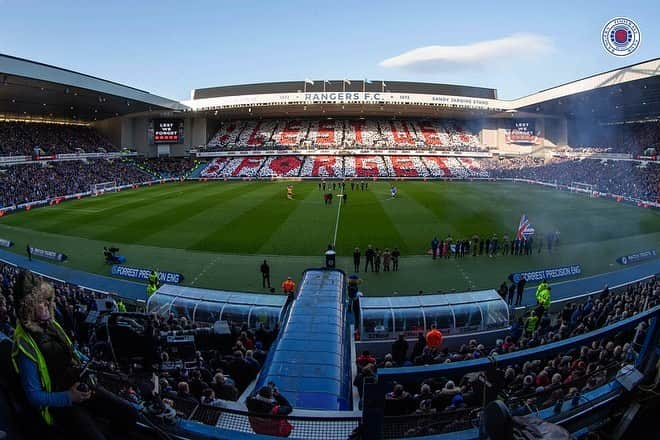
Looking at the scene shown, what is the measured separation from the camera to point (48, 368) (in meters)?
3.08

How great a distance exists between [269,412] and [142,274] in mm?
16075

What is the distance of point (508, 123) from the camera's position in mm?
77500

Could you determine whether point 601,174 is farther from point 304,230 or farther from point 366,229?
point 304,230

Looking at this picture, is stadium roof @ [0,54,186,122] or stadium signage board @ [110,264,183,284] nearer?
stadium signage board @ [110,264,183,284]

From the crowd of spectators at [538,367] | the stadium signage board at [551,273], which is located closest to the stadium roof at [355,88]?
the stadium signage board at [551,273]

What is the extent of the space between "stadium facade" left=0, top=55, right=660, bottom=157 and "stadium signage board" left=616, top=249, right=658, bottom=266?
2548 centimetres

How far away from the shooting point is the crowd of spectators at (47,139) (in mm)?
50719

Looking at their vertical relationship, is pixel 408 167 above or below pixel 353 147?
below

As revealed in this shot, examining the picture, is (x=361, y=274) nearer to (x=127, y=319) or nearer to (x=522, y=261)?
(x=522, y=261)

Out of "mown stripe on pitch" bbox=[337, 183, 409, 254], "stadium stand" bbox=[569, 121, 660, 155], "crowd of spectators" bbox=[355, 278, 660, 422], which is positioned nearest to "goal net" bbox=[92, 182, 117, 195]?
"mown stripe on pitch" bbox=[337, 183, 409, 254]

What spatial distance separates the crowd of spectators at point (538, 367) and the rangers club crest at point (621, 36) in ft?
47.2

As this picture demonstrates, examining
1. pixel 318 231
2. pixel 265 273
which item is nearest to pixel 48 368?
pixel 265 273

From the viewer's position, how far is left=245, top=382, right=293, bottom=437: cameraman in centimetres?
381

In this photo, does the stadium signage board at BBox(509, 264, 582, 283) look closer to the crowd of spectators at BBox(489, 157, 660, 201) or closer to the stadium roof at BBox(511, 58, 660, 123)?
the crowd of spectators at BBox(489, 157, 660, 201)
